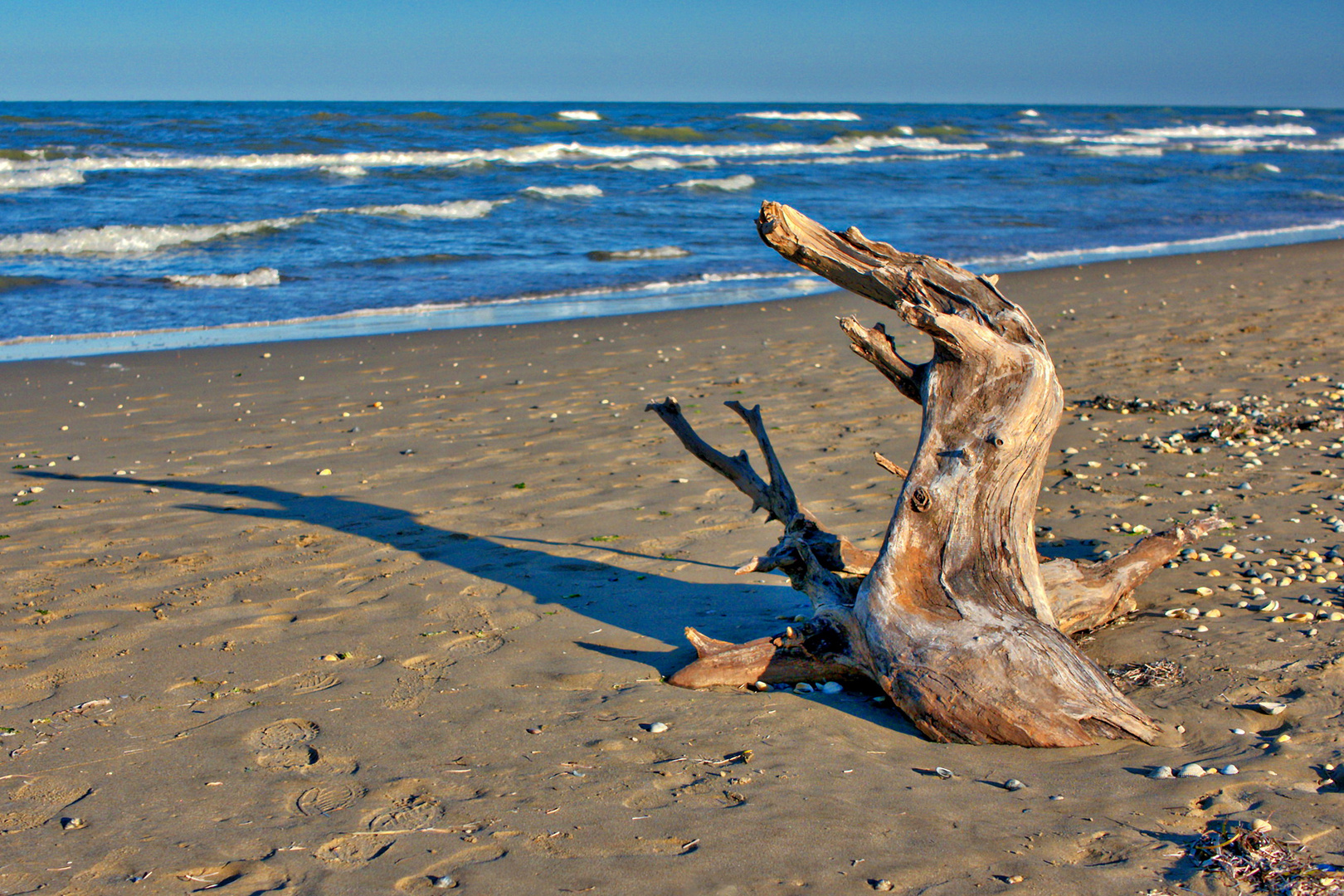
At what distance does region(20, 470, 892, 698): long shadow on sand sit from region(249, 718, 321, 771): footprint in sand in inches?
48.9

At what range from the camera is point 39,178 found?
26500mm

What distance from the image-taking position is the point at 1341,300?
40.1 feet

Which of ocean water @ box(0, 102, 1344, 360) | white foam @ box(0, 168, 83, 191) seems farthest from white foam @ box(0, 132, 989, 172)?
white foam @ box(0, 168, 83, 191)

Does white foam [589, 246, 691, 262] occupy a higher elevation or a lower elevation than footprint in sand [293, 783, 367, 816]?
higher

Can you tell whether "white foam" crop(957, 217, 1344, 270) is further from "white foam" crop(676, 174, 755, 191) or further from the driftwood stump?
the driftwood stump

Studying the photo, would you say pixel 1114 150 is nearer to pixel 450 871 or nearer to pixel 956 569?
pixel 956 569

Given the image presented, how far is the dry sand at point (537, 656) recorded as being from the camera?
2934mm

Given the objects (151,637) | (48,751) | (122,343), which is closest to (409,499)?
(151,637)

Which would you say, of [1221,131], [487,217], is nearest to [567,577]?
[487,217]

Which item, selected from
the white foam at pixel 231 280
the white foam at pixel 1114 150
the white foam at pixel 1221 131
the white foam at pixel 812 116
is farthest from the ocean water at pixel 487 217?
the white foam at pixel 812 116

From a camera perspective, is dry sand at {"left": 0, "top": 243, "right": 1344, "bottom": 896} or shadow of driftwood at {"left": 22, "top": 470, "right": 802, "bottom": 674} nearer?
dry sand at {"left": 0, "top": 243, "right": 1344, "bottom": 896}

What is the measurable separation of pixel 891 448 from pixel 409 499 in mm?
3355

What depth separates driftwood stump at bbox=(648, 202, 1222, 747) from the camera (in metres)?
3.58

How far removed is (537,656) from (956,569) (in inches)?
70.0
